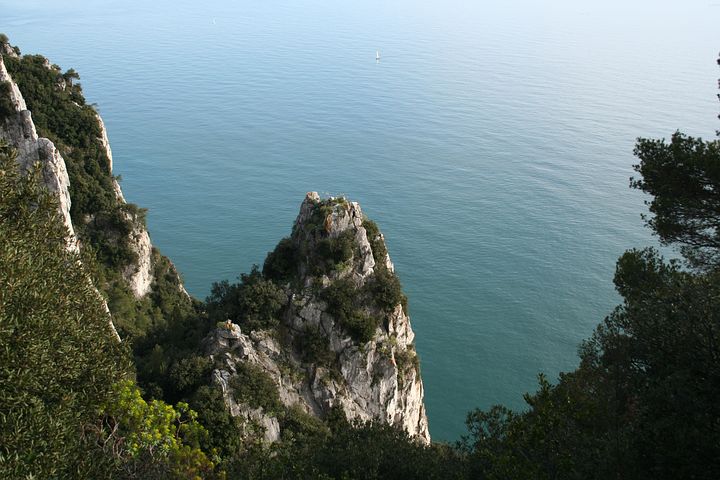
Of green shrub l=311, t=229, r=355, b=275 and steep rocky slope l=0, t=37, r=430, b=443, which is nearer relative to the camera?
steep rocky slope l=0, t=37, r=430, b=443

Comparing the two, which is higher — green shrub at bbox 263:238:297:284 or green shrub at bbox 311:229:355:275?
green shrub at bbox 311:229:355:275

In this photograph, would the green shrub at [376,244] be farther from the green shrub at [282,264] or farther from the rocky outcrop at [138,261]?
the rocky outcrop at [138,261]

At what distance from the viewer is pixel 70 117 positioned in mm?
43531

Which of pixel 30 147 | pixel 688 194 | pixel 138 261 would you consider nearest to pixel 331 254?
pixel 688 194

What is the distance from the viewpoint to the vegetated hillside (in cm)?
1114

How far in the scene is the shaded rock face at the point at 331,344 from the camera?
26.6 metres

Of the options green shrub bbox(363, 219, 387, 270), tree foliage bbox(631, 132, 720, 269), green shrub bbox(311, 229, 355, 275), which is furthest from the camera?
green shrub bbox(363, 219, 387, 270)

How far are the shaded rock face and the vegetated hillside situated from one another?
8 centimetres

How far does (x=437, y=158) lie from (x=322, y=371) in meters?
75.3

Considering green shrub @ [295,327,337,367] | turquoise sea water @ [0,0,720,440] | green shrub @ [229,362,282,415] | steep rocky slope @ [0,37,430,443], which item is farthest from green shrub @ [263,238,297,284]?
turquoise sea water @ [0,0,720,440]

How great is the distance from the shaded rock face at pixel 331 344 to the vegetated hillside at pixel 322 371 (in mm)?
83

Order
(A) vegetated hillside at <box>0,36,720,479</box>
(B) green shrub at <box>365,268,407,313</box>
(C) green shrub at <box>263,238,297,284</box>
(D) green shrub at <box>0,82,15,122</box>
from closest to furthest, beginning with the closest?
1. (A) vegetated hillside at <box>0,36,720,479</box>
2. (B) green shrub at <box>365,268,407,313</box>
3. (C) green shrub at <box>263,238,297,284</box>
4. (D) green shrub at <box>0,82,15,122</box>

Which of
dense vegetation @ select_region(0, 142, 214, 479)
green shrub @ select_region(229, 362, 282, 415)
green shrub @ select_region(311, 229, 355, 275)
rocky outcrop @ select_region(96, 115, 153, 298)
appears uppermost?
dense vegetation @ select_region(0, 142, 214, 479)

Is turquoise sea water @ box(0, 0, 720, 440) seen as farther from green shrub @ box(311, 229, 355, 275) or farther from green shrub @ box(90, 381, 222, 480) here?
green shrub @ box(90, 381, 222, 480)
